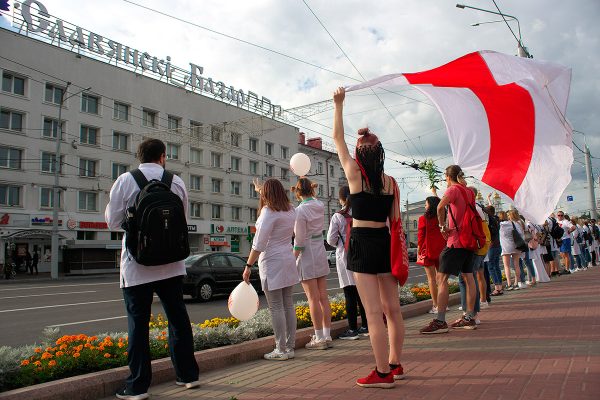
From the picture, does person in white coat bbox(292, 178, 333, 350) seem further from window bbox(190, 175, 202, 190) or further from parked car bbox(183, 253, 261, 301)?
window bbox(190, 175, 202, 190)

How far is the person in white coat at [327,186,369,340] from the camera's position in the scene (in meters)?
6.28

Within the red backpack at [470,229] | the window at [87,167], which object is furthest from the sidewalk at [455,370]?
the window at [87,167]

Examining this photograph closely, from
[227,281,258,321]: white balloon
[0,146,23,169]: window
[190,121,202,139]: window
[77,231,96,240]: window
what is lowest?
[227,281,258,321]: white balloon

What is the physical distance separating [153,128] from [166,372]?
134 feet

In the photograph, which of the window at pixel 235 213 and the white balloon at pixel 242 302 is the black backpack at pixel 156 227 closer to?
the white balloon at pixel 242 302

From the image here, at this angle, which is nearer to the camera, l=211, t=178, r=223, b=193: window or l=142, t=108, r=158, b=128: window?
l=142, t=108, r=158, b=128: window

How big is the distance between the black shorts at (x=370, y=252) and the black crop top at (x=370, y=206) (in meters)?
0.10

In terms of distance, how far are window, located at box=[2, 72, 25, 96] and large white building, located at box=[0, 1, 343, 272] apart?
0.23 feet

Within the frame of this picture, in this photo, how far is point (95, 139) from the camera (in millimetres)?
38219

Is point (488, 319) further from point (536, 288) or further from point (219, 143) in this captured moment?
point (219, 143)

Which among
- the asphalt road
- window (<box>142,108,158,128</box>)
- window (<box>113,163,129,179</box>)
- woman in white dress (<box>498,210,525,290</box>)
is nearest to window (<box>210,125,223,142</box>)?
window (<box>142,108,158,128</box>)

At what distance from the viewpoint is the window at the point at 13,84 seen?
3272cm

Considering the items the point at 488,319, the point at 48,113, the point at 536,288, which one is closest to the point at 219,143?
the point at 48,113

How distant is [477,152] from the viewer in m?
4.93
